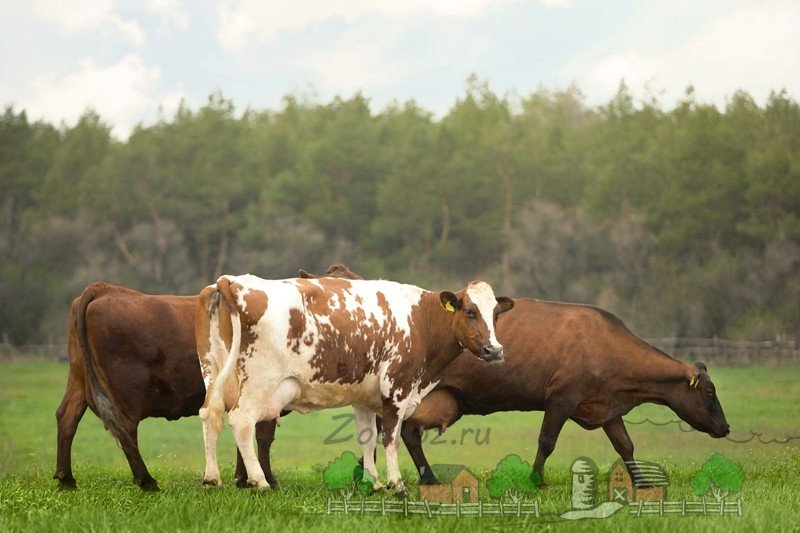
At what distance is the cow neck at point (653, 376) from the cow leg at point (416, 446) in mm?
2671

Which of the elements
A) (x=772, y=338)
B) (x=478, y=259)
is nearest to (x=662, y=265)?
(x=772, y=338)

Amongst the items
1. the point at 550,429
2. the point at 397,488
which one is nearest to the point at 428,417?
the point at 550,429

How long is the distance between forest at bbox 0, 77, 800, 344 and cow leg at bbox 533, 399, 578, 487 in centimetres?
3819

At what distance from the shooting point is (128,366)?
1057cm

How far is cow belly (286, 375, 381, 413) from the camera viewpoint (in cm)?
984

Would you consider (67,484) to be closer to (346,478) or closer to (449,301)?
(346,478)

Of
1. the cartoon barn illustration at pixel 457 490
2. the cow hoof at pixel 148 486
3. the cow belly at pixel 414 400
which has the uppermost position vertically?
the cow belly at pixel 414 400

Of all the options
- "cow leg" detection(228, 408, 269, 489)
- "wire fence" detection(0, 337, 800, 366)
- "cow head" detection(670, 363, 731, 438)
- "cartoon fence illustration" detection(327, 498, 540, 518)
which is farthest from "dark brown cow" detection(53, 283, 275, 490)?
"wire fence" detection(0, 337, 800, 366)

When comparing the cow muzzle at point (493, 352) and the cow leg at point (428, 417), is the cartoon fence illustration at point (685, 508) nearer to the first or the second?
the cow muzzle at point (493, 352)

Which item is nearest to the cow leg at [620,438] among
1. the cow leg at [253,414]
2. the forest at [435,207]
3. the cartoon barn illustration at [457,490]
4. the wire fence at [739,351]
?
the cartoon barn illustration at [457,490]

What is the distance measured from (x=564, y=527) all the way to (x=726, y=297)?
44.3 m

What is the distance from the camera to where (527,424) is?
30.4 m

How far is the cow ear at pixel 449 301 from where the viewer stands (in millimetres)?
10438

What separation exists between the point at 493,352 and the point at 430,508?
6.98 feet
